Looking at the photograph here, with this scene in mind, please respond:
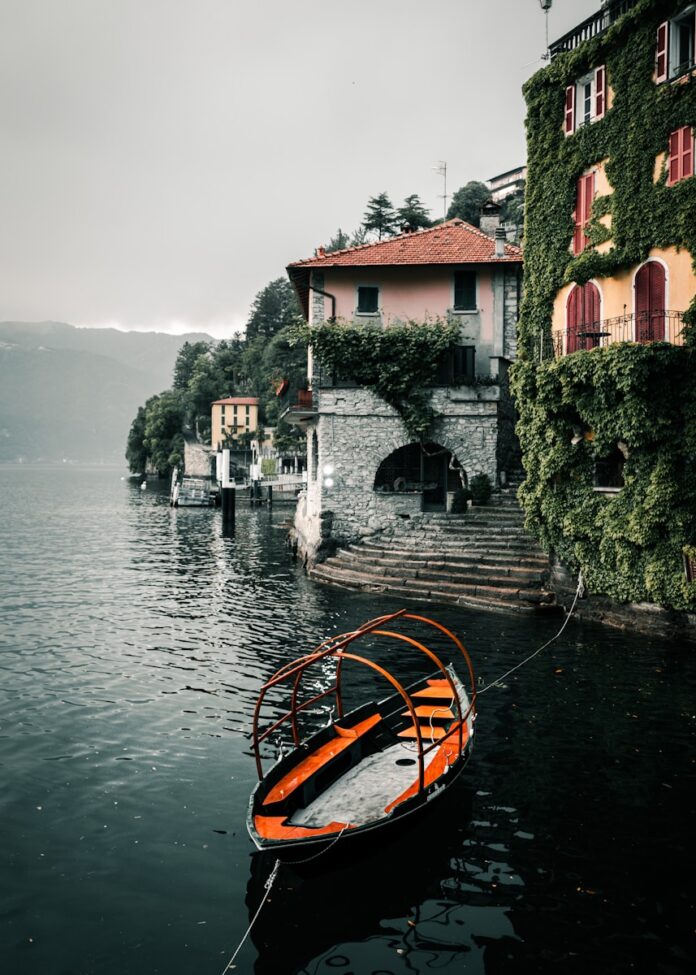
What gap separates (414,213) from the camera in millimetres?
75062

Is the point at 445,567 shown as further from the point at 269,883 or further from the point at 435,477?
the point at 269,883

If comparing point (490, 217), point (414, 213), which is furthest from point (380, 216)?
Result: point (490, 217)

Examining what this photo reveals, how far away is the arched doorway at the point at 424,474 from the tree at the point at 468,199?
52391mm

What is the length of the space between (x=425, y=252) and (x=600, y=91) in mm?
10411

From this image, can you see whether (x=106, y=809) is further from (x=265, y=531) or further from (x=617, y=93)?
(x=265, y=531)

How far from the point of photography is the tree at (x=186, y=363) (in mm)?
125062

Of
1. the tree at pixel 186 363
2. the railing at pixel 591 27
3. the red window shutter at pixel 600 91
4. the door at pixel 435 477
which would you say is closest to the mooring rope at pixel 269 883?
the red window shutter at pixel 600 91

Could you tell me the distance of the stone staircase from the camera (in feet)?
76.2

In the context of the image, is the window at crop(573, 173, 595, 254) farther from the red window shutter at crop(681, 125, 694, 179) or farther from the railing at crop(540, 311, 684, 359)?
the red window shutter at crop(681, 125, 694, 179)

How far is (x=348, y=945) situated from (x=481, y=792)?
3.90 metres

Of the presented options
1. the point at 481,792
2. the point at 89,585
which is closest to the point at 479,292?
the point at 89,585

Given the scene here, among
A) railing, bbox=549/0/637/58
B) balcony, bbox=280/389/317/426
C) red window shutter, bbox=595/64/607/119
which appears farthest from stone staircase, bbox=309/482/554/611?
railing, bbox=549/0/637/58

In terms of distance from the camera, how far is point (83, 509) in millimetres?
69562

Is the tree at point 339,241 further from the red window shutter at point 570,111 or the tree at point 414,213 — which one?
the red window shutter at point 570,111
